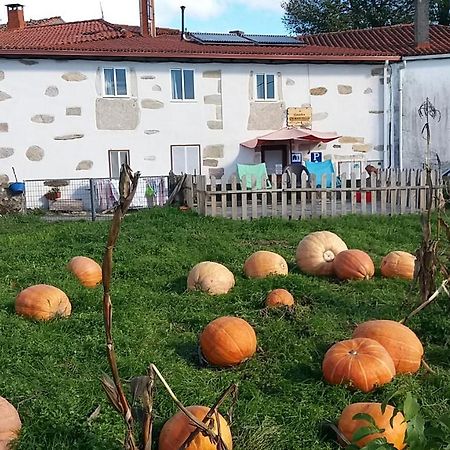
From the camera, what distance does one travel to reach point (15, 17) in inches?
1001

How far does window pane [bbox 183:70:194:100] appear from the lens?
1995 cm

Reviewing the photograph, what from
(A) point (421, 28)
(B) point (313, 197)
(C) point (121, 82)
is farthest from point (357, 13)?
(B) point (313, 197)

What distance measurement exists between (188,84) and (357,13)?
25.7 metres

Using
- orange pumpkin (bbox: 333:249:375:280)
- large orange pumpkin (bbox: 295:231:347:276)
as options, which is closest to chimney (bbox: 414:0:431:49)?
large orange pumpkin (bbox: 295:231:347:276)

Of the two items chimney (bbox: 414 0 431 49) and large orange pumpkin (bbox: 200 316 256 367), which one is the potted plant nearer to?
large orange pumpkin (bbox: 200 316 256 367)

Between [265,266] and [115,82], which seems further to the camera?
[115,82]

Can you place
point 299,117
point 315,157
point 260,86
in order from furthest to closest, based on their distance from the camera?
1. point 315,157
2. point 299,117
3. point 260,86

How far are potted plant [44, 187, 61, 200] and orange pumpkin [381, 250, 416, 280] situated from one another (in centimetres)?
1255

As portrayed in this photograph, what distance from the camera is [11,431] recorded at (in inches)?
140

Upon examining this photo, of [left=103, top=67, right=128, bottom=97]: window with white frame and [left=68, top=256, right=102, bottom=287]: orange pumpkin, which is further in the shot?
[left=103, top=67, right=128, bottom=97]: window with white frame

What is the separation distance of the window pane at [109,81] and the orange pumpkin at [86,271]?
1259cm

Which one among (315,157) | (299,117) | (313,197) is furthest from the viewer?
(315,157)

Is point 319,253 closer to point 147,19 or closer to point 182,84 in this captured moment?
point 182,84

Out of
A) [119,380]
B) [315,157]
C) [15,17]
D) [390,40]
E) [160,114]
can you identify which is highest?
[15,17]
